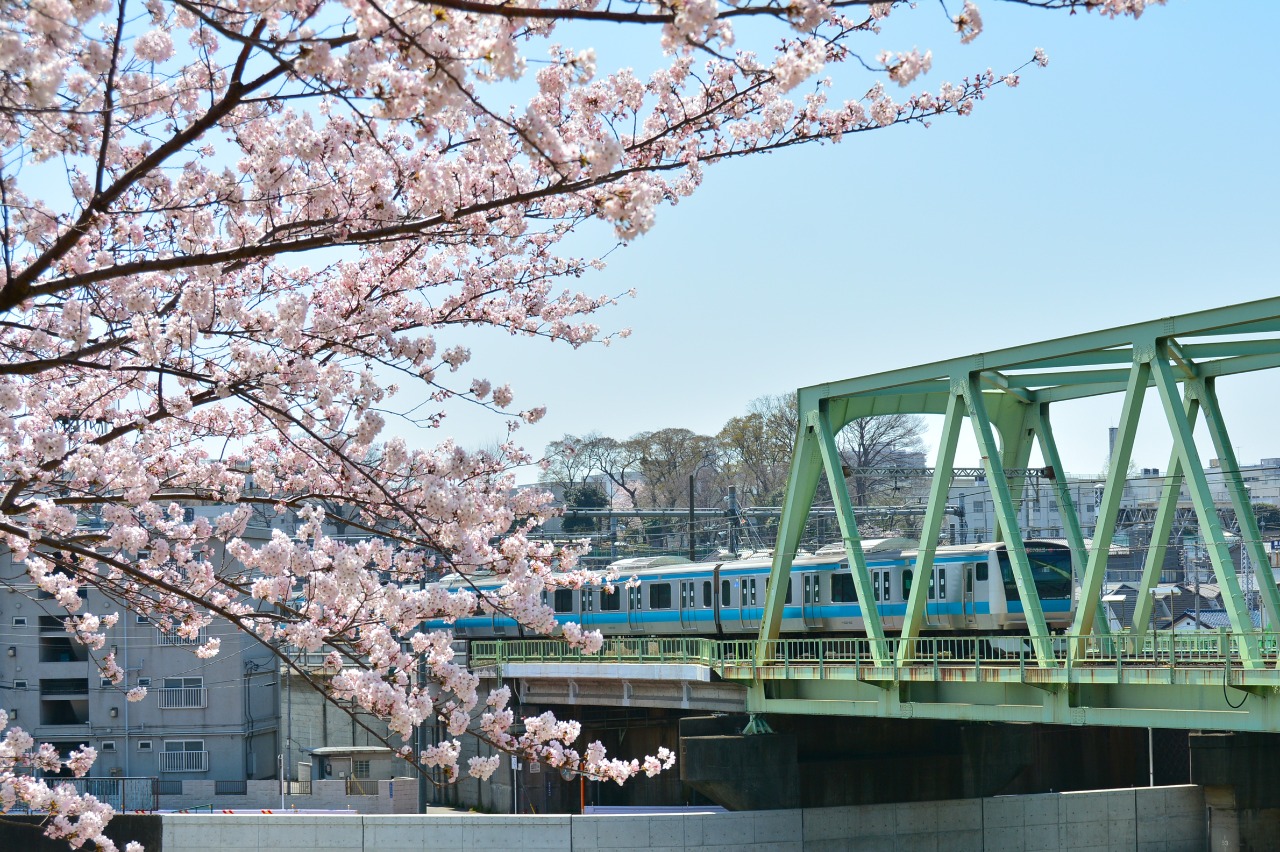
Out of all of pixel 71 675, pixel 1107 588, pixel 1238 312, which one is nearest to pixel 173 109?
pixel 1238 312

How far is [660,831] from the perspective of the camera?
27062 mm

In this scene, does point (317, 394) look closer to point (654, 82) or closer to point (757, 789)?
point (654, 82)

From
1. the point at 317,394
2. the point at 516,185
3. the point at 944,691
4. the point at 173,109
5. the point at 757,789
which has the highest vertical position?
the point at 173,109

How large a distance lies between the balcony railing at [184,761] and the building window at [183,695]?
1.23 m

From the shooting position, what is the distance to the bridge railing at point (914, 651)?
2080 centimetres

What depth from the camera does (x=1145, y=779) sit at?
41.5 m

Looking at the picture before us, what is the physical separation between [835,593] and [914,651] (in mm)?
6303

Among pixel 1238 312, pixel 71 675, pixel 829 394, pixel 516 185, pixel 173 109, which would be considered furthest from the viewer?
pixel 71 675

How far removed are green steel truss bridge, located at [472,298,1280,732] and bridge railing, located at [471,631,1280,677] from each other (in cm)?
8

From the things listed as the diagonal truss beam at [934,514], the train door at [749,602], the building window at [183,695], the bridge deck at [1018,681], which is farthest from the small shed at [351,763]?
the diagonal truss beam at [934,514]

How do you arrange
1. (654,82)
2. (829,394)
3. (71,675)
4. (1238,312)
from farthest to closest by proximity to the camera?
1. (71,675)
2. (829,394)
3. (1238,312)
4. (654,82)

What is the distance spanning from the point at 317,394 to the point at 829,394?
1824cm

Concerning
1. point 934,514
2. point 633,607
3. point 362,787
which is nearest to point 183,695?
point 362,787

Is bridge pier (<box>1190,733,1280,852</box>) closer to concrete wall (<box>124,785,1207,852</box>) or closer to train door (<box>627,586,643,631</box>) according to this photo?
concrete wall (<box>124,785,1207,852</box>)
